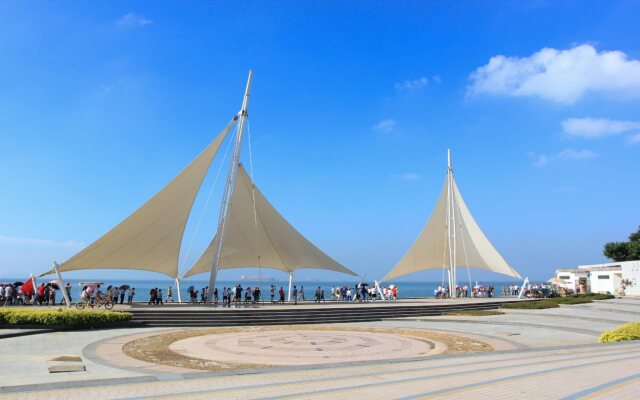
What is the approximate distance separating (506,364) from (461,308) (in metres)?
17.1

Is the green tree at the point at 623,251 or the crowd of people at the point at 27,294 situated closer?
the crowd of people at the point at 27,294

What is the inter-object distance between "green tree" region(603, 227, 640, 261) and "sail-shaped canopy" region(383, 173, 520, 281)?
23.8m

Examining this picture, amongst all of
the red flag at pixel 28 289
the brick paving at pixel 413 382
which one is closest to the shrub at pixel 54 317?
the red flag at pixel 28 289

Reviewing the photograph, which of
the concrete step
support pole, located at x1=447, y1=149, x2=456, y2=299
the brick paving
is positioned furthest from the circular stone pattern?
support pole, located at x1=447, y1=149, x2=456, y2=299

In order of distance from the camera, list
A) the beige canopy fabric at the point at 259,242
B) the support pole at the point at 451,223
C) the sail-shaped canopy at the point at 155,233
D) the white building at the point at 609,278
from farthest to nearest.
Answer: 1. the white building at the point at 609,278
2. the support pole at the point at 451,223
3. the beige canopy fabric at the point at 259,242
4. the sail-shaped canopy at the point at 155,233

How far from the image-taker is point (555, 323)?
778 inches

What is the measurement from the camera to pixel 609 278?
3972 centimetres

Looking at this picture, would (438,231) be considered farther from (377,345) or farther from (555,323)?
(377,345)

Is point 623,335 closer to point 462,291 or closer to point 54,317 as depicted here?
point 54,317

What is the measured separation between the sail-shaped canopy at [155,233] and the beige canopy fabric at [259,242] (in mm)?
3561

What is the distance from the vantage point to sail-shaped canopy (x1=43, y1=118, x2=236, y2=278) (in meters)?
21.9

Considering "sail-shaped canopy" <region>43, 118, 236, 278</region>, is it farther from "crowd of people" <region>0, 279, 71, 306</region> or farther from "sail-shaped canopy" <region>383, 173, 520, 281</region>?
"sail-shaped canopy" <region>383, 173, 520, 281</region>

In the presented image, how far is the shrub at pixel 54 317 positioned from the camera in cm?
1548

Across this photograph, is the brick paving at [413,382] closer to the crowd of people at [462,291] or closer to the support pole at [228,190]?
the support pole at [228,190]
